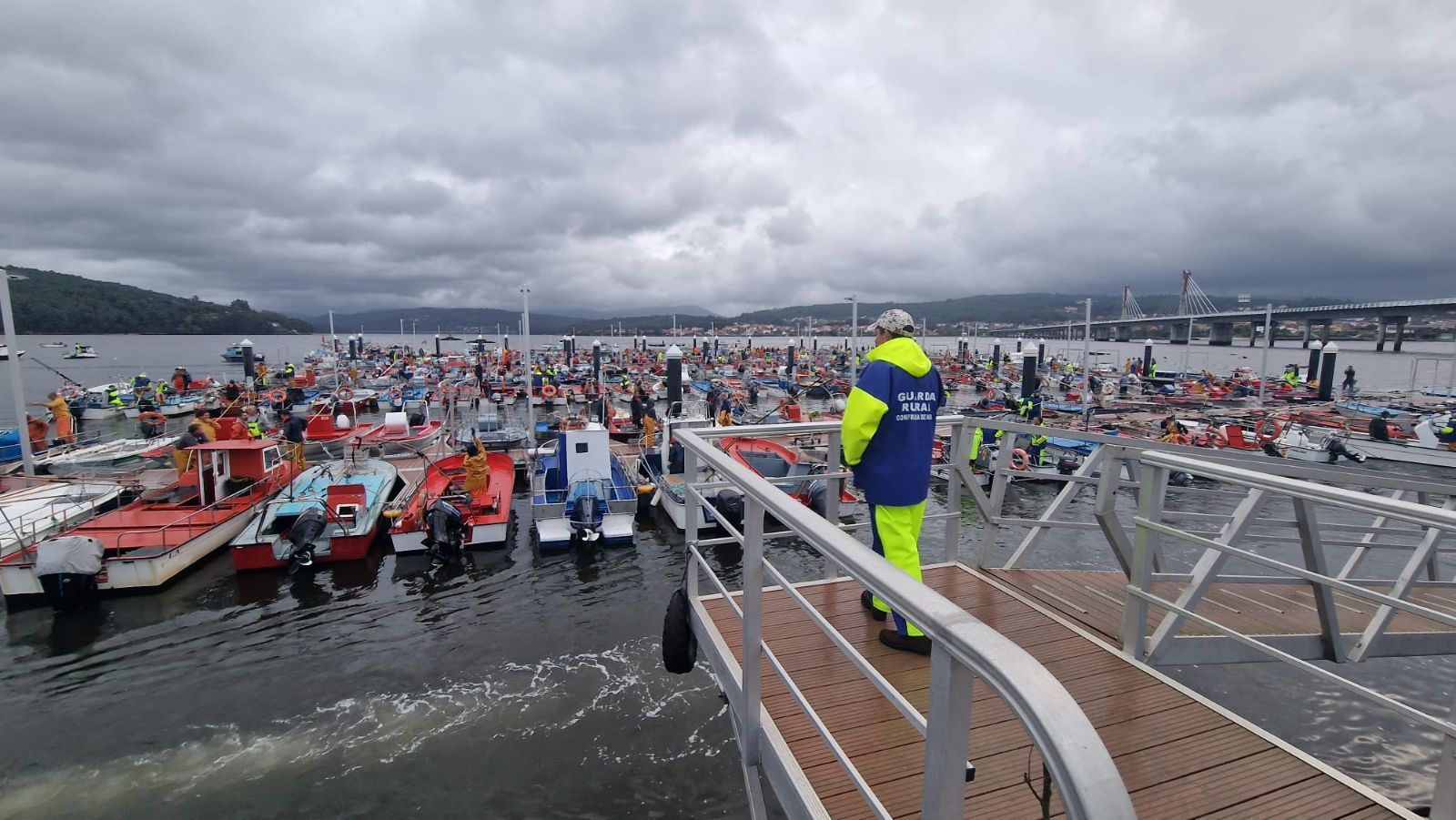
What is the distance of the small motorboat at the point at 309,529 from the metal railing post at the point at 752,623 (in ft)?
41.5

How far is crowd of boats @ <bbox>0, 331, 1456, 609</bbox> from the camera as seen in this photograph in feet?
39.9

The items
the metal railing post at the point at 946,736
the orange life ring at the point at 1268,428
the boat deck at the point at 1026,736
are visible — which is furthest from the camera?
the orange life ring at the point at 1268,428

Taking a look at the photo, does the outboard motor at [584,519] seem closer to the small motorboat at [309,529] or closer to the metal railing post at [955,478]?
the small motorboat at [309,529]

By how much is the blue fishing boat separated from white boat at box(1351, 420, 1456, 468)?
26632 mm

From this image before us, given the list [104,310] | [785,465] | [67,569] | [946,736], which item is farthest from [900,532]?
[104,310]

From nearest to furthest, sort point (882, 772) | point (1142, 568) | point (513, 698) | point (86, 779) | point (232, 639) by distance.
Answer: point (882, 772), point (1142, 568), point (86, 779), point (513, 698), point (232, 639)

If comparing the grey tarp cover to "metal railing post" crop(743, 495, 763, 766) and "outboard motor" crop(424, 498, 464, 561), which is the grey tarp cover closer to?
"outboard motor" crop(424, 498, 464, 561)

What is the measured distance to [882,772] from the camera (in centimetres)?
252

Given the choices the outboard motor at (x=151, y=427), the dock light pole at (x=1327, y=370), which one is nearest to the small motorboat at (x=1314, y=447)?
the dock light pole at (x=1327, y=370)

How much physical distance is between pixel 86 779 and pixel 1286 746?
1092 centimetres

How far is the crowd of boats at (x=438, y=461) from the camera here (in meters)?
12.2

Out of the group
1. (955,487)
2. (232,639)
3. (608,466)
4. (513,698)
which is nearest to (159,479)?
(232,639)

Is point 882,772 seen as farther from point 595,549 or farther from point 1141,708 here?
point 595,549

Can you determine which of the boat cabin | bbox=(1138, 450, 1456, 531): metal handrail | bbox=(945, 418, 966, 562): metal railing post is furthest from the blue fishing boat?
bbox=(1138, 450, 1456, 531): metal handrail
